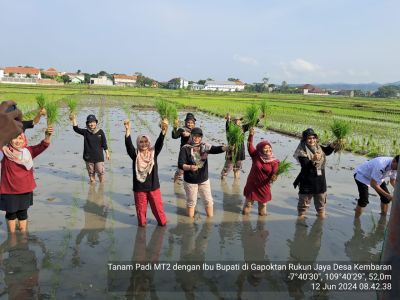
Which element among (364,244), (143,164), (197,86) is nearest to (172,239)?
(143,164)

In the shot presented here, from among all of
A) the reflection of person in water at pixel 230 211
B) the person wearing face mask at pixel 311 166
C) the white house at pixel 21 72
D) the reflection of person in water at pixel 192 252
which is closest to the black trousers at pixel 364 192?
the person wearing face mask at pixel 311 166

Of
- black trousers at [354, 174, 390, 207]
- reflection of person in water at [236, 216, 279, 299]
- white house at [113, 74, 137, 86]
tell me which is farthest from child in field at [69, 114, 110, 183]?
white house at [113, 74, 137, 86]

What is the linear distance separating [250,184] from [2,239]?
10.9ft

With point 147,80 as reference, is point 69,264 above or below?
below

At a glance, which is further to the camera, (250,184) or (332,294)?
(250,184)

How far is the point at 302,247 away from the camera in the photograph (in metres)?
4.28

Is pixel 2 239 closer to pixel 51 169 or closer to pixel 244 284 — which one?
pixel 244 284

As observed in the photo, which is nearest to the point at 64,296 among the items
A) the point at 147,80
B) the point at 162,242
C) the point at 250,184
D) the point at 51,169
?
the point at 162,242

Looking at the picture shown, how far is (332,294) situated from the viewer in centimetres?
326

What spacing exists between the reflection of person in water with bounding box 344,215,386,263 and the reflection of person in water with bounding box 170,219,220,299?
174 centimetres

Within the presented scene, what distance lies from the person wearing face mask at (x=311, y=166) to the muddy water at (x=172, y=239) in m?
0.43

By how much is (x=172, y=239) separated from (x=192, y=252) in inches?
16.9

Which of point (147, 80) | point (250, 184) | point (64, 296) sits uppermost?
point (147, 80)

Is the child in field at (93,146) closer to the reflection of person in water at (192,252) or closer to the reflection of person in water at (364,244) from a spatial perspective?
the reflection of person in water at (192,252)
